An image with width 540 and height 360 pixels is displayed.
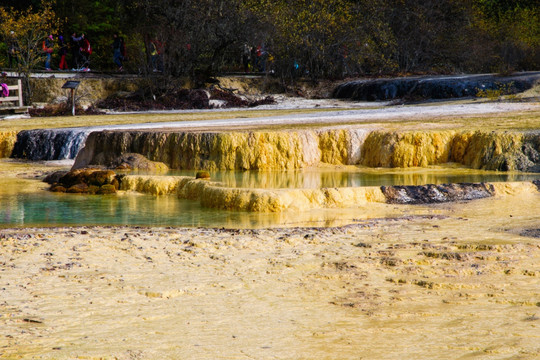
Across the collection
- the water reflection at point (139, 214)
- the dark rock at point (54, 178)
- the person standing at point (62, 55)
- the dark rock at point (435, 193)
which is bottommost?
the water reflection at point (139, 214)

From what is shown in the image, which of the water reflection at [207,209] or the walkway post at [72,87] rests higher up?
the walkway post at [72,87]

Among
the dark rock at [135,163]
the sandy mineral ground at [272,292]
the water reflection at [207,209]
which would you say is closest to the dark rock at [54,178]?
the water reflection at [207,209]

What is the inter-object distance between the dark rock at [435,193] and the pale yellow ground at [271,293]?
95.1 inches

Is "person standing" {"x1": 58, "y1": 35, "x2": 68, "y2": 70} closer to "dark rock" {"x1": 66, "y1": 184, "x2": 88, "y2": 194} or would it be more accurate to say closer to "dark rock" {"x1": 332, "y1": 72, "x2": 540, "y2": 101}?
"dark rock" {"x1": 332, "y1": 72, "x2": 540, "y2": 101}

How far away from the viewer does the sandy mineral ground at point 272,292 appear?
18.0 ft

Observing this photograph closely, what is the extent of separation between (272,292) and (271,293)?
→ 0.03 m

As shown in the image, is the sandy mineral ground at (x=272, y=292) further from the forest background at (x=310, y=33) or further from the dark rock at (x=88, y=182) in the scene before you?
the forest background at (x=310, y=33)

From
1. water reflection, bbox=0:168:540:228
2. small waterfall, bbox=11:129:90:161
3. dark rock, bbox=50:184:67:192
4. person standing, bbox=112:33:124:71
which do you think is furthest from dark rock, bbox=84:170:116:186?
person standing, bbox=112:33:124:71

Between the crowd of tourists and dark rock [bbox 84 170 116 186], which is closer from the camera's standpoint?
dark rock [bbox 84 170 116 186]

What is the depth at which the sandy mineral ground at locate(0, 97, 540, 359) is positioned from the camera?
5492 mm

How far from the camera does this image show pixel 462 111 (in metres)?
21.7

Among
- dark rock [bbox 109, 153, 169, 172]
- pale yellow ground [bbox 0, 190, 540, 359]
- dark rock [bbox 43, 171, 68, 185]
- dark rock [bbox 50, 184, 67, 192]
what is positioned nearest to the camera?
pale yellow ground [bbox 0, 190, 540, 359]

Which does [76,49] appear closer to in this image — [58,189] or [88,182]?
[88,182]

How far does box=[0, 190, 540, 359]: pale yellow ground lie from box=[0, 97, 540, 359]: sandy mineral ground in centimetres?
1
